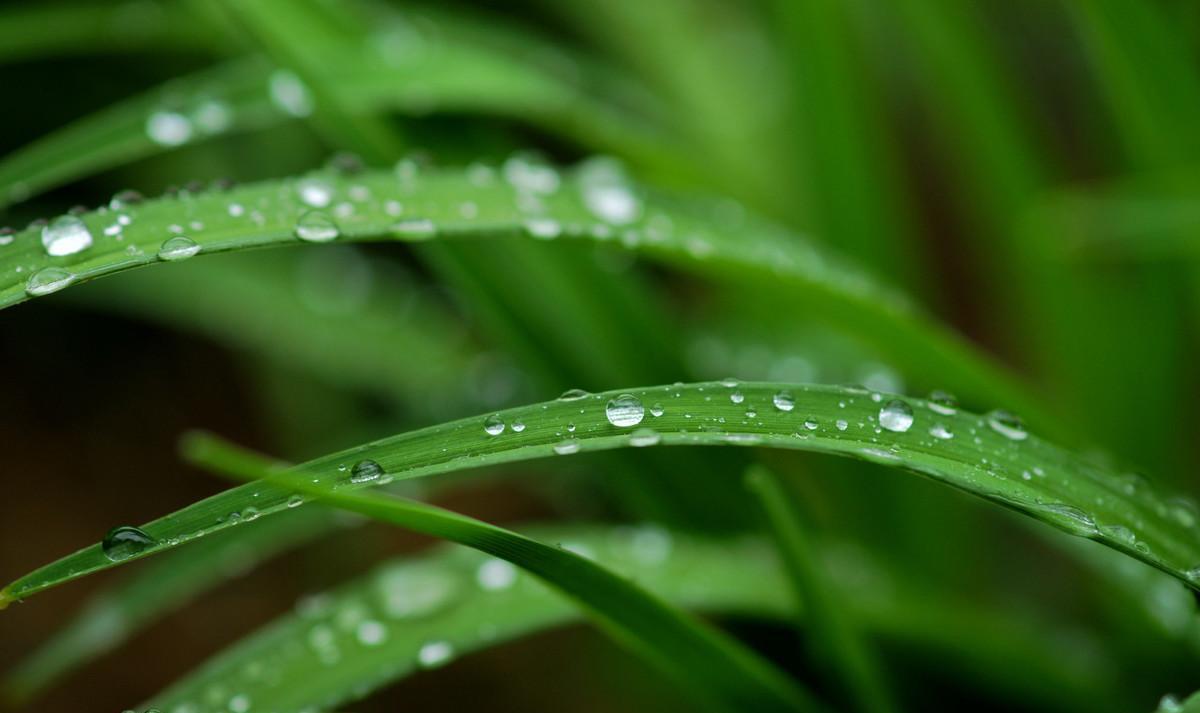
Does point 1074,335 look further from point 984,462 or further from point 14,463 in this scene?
point 14,463

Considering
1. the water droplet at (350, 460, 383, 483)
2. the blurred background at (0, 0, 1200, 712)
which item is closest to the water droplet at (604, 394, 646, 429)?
the water droplet at (350, 460, 383, 483)

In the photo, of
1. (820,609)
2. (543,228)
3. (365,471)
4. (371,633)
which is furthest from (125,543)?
(820,609)

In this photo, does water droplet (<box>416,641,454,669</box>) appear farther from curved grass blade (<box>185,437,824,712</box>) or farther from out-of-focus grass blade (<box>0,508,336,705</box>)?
out-of-focus grass blade (<box>0,508,336,705</box>)

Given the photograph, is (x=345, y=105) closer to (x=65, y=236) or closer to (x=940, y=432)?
(x=65, y=236)

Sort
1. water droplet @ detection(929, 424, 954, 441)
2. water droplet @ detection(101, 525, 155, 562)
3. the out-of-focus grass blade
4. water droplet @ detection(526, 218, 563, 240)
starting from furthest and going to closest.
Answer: the out-of-focus grass blade → water droplet @ detection(526, 218, 563, 240) → water droplet @ detection(929, 424, 954, 441) → water droplet @ detection(101, 525, 155, 562)

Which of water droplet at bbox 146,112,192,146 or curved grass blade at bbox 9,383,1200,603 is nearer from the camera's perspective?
curved grass blade at bbox 9,383,1200,603

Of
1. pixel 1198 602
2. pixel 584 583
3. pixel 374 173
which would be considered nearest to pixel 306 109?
pixel 374 173
